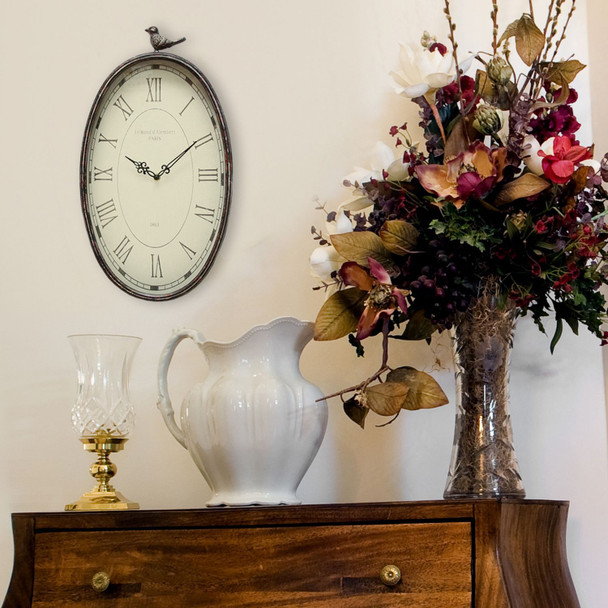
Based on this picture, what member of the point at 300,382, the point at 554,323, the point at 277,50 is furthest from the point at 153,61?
the point at 554,323

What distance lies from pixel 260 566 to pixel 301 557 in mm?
63

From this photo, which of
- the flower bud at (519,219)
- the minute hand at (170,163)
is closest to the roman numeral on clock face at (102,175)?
the minute hand at (170,163)

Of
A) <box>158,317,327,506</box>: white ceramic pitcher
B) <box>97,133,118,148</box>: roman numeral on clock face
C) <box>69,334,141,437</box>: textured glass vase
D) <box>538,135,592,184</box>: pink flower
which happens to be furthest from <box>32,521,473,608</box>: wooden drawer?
<box>97,133,118,148</box>: roman numeral on clock face

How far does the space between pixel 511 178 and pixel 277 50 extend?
28.3 inches

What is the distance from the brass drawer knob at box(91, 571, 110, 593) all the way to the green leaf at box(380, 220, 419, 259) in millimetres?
641

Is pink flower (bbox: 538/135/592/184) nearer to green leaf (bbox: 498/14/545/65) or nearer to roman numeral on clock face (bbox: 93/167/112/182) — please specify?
green leaf (bbox: 498/14/545/65)

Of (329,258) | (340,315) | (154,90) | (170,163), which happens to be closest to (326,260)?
(329,258)

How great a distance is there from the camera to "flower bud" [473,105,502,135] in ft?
4.54

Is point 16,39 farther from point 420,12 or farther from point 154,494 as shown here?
point 154,494

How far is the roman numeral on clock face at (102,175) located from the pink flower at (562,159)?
0.98 metres

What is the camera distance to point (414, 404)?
139 centimetres

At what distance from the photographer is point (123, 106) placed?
1.99 meters

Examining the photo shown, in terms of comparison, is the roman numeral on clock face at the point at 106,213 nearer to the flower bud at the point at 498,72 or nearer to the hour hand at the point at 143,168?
the hour hand at the point at 143,168

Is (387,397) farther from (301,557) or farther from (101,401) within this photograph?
(101,401)
